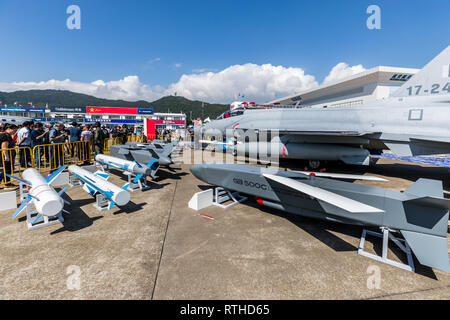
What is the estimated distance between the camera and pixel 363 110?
9.65m

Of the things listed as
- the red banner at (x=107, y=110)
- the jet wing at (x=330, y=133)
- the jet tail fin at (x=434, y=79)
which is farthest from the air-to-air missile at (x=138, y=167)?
the red banner at (x=107, y=110)

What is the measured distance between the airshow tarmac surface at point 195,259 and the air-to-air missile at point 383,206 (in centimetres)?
53

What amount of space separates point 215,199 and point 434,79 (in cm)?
1107

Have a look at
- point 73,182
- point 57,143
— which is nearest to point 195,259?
point 73,182

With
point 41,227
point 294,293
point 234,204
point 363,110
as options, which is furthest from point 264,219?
point 363,110

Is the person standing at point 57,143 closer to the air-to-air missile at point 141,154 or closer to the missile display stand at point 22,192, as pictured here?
the air-to-air missile at point 141,154

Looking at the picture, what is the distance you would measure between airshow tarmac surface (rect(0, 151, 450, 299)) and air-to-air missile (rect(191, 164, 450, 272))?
1.76 ft

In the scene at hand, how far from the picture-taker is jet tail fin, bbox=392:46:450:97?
27.2ft

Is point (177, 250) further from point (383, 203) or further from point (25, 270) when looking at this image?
point (383, 203)

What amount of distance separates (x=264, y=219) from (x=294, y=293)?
2549mm

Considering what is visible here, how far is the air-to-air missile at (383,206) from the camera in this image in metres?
3.41

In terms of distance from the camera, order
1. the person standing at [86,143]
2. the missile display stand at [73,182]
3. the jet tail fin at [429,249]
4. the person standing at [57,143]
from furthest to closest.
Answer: the person standing at [86,143]
the person standing at [57,143]
the missile display stand at [73,182]
the jet tail fin at [429,249]

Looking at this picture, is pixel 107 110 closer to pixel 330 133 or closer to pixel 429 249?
pixel 330 133

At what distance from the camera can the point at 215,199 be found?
662 centimetres
